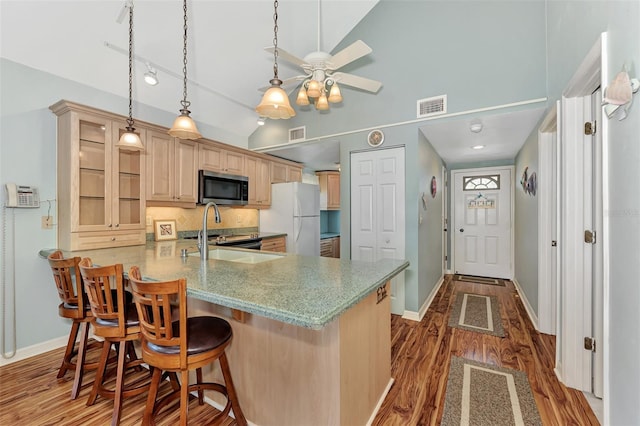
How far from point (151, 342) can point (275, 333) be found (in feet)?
1.98

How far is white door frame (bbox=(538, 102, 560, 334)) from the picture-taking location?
279 centimetres

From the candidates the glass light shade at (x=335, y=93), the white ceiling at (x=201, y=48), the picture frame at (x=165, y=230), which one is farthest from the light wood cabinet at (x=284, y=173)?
the glass light shade at (x=335, y=93)

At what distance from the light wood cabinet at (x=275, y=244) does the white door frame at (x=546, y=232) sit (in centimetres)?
342

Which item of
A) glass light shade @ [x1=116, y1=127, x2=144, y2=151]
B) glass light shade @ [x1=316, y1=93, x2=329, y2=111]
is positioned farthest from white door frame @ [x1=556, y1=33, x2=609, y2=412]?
glass light shade @ [x1=116, y1=127, x2=144, y2=151]

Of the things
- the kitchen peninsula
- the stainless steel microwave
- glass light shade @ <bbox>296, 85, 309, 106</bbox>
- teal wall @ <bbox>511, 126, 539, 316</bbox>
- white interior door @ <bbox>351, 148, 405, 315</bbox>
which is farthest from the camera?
the stainless steel microwave

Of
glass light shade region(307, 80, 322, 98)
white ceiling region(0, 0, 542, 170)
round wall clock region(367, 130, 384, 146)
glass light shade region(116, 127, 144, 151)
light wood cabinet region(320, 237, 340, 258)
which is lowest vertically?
light wood cabinet region(320, 237, 340, 258)

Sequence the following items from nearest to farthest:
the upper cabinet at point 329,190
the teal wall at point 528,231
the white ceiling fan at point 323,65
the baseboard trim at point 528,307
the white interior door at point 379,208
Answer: the white ceiling fan at point 323,65 < the baseboard trim at point 528,307 < the teal wall at point 528,231 < the white interior door at point 379,208 < the upper cabinet at point 329,190

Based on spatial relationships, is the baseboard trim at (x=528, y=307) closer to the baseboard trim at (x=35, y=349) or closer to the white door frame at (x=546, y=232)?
the white door frame at (x=546, y=232)

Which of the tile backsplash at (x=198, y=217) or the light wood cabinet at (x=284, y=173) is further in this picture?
the light wood cabinet at (x=284, y=173)

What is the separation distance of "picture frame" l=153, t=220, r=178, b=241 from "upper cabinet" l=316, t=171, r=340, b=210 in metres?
3.42

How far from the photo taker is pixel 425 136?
3623 mm

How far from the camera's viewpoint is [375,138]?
3559mm

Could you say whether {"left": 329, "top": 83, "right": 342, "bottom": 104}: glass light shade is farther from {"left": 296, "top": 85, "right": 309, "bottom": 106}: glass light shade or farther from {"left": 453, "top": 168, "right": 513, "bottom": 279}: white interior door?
{"left": 453, "top": 168, "right": 513, "bottom": 279}: white interior door

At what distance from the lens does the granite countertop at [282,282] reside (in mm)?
1038
